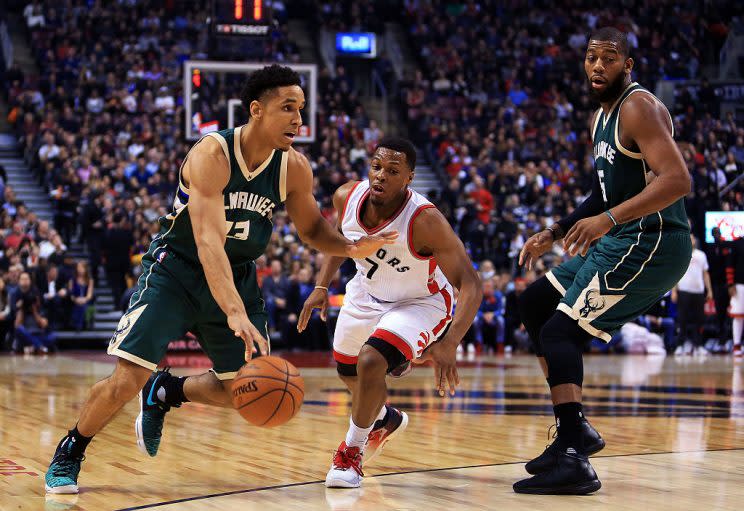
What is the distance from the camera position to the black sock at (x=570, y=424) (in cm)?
491

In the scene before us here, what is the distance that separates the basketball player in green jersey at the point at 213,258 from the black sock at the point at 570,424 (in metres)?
1.10

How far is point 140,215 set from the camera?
16.1 m

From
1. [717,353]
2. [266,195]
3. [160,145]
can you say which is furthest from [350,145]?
[266,195]

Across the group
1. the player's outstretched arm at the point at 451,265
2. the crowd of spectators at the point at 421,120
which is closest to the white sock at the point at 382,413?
the player's outstretched arm at the point at 451,265

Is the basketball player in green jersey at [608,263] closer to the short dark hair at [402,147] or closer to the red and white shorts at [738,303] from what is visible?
the short dark hair at [402,147]

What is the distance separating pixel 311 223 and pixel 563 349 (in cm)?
131

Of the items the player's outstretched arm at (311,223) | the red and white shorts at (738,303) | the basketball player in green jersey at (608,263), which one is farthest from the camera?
the red and white shorts at (738,303)

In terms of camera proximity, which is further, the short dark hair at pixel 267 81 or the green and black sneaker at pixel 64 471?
the short dark hair at pixel 267 81

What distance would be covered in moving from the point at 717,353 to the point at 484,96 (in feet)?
29.7

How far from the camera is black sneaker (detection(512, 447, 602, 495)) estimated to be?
4781 mm

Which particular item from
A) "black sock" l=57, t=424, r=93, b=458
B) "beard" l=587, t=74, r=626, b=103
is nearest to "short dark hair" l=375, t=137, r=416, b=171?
"beard" l=587, t=74, r=626, b=103

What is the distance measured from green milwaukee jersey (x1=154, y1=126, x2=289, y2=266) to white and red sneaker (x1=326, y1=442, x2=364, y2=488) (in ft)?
3.24

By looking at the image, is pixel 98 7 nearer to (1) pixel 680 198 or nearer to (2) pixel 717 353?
(2) pixel 717 353

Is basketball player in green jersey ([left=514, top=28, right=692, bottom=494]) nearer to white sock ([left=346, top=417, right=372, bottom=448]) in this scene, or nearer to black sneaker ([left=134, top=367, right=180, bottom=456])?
white sock ([left=346, top=417, right=372, bottom=448])
